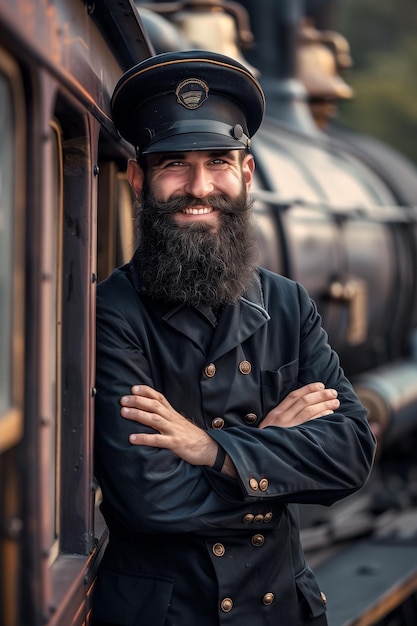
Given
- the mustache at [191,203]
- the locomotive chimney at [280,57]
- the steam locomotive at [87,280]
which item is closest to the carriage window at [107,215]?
the steam locomotive at [87,280]

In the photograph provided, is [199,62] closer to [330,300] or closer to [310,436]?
[310,436]

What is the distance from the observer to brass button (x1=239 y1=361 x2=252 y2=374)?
89.8 inches

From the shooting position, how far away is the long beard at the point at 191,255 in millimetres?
2283

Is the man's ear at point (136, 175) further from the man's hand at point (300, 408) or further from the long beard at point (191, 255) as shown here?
the man's hand at point (300, 408)

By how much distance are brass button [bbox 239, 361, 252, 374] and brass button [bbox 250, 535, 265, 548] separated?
13.4 inches

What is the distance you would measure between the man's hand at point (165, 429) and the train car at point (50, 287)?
94mm

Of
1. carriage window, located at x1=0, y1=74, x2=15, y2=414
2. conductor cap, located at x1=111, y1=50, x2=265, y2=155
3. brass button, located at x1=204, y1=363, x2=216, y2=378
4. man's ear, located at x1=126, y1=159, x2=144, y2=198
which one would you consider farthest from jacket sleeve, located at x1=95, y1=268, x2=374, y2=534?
carriage window, located at x1=0, y1=74, x2=15, y2=414

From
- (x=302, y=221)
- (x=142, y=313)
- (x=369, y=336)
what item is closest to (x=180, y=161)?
(x=142, y=313)

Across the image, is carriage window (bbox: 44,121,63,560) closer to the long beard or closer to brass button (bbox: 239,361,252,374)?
the long beard

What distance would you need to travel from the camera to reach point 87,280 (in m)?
2.09

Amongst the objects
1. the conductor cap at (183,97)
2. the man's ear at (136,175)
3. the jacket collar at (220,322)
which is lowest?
the jacket collar at (220,322)

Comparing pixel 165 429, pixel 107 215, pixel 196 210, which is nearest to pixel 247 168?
pixel 196 210

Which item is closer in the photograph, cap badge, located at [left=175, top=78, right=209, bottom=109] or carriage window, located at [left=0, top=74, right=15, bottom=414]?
carriage window, located at [left=0, top=74, right=15, bottom=414]

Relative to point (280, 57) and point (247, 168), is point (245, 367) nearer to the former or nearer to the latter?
point (247, 168)
